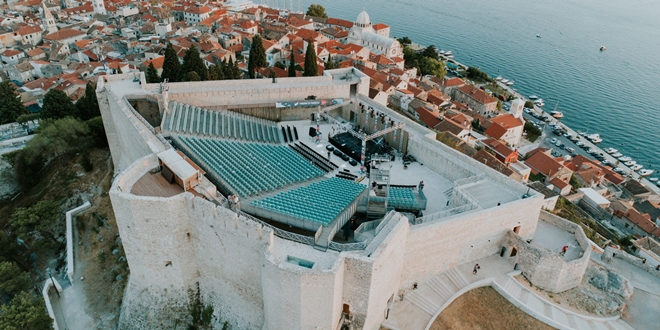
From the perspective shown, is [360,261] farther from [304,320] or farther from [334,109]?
[334,109]

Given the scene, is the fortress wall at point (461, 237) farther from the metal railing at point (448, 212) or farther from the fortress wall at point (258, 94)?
the fortress wall at point (258, 94)

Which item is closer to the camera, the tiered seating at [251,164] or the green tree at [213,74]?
the tiered seating at [251,164]

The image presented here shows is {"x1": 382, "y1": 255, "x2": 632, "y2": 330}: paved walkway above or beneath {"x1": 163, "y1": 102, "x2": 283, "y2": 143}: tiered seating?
beneath

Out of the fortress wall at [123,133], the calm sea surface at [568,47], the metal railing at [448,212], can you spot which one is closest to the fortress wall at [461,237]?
the metal railing at [448,212]

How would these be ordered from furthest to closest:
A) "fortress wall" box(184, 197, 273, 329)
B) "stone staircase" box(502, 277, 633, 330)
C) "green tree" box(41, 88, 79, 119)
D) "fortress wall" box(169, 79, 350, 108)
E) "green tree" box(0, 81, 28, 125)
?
"green tree" box(0, 81, 28, 125), "green tree" box(41, 88, 79, 119), "fortress wall" box(169, 79, 350, 108), "stone staircase" box(502, 277, 633, 330), "fortress wall" box(184, 197, 273, 329)

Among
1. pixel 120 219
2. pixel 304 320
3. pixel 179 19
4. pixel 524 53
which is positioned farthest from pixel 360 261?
pixel 524 53

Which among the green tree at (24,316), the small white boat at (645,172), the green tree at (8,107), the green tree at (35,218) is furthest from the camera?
the small white boat at (645,172)

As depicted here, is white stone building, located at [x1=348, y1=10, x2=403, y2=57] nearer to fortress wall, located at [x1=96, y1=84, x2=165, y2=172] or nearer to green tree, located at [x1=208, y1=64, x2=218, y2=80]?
green tree, located at [x1=208, y1=64, x2=218, y2=80]

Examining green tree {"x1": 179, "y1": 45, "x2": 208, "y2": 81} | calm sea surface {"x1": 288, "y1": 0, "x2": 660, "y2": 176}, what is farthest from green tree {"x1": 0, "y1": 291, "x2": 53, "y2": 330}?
calm sea surface {"x1": 288, "y1": 0, "x2": 660, "y2": 176}
